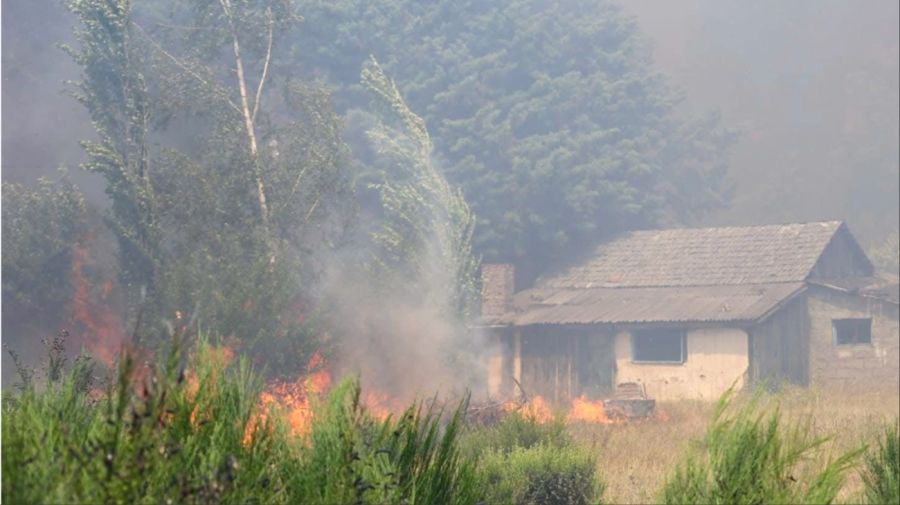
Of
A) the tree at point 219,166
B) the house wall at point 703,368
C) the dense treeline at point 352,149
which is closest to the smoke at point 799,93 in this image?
the dense treeline at point 352,149

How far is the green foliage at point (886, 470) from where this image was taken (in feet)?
24.8

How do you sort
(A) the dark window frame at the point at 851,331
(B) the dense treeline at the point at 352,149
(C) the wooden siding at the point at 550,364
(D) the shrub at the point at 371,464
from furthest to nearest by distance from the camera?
(C) the wooden siding at the point at 550,364
(A) the dark window frame at the point at 851,331
(B) the dense treeline at the point at 352,149
(D) the shrub at the point at 371,464

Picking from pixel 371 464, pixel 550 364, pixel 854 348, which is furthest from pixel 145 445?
pixel 854 348

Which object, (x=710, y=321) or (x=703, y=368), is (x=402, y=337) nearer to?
(x=703, y=368)

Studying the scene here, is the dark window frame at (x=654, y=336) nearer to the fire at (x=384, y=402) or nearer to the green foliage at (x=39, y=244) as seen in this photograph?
the fire at (x=384, y=402)

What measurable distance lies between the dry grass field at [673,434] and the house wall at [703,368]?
182cm

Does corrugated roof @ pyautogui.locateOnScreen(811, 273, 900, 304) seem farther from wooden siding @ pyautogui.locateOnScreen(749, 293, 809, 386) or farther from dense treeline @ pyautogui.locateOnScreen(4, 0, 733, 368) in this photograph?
dense treeline @ pyautogui.locateOnScreen(4, 0, 733, 368)

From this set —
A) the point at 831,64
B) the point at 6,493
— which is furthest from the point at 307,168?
the point at 831,64

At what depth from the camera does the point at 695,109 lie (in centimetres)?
9456

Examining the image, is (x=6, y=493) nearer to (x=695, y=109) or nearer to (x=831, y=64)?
(x=695, y=109)

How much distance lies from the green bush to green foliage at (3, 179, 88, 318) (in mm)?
19200

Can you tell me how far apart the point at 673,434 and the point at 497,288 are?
20.1 m

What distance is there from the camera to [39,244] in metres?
30.9

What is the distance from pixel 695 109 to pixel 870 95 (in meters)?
12.6
